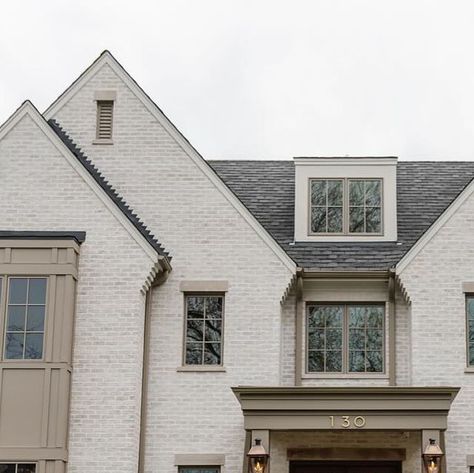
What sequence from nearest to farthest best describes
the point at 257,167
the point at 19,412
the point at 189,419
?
the point at 19,412 < the point at 189,419 < the point at 257,167

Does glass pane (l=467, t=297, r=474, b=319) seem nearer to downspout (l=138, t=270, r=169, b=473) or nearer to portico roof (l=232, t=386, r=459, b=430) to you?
A: portico roof (l=232, t=386, r=459, b=430)

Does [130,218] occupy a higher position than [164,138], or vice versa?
[164,138]

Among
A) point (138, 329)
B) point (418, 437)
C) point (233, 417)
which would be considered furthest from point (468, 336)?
point (138, 329)

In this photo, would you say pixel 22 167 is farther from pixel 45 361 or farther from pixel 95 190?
pixel 45 361

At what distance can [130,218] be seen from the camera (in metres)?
24.4

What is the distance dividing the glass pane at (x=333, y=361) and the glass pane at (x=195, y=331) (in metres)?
2.55

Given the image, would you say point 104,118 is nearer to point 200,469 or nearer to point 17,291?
point 17,291

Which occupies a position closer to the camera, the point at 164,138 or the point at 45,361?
the point at 45,361

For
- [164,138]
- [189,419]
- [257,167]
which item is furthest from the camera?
[257,167]

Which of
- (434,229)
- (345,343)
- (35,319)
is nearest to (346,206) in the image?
(434,229)

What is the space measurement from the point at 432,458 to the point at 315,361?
377 centimetres

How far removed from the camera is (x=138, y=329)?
2378cm

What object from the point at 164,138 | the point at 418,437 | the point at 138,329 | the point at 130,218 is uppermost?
the point at 164,138

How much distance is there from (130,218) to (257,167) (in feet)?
19.1
